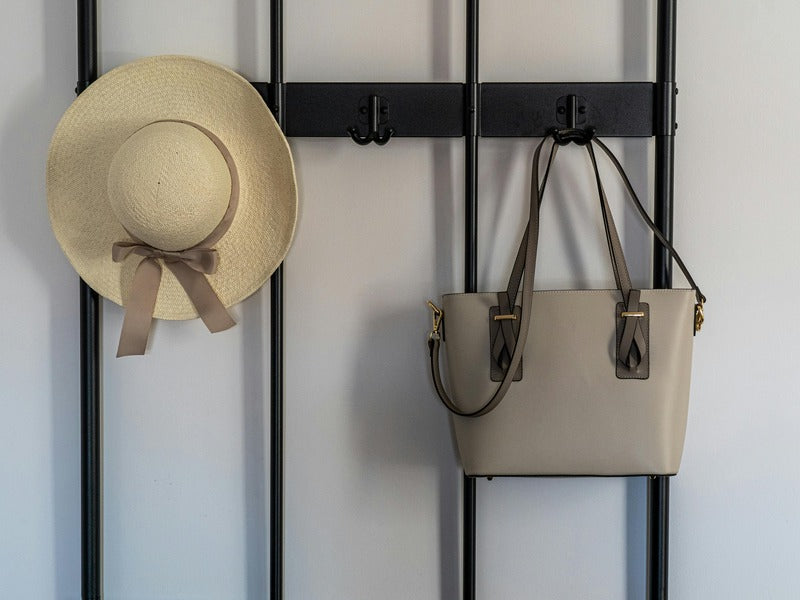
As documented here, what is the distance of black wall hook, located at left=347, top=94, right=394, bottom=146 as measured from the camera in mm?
807

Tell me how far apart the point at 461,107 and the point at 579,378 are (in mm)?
361

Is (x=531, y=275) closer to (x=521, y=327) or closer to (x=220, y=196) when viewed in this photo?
(x=521, y=327)

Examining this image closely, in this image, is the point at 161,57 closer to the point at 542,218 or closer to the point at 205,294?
the point at 205,294

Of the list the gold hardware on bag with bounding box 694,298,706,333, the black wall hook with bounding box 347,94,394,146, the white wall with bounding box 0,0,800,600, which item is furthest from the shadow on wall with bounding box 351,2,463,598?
the gold hardware on bag with bounding box 694,298,706,333

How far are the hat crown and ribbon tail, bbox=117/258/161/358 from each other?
0.18ft

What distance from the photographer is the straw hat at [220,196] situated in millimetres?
795

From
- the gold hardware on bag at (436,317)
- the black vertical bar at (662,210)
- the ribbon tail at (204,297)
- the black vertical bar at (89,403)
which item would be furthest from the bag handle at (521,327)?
the black vertical bar at (89,403)

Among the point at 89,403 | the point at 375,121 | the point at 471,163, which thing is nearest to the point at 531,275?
the point at 471,163

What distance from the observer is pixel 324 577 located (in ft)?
2.89

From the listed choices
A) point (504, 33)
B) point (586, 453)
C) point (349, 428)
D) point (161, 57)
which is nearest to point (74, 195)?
point (161, 57)

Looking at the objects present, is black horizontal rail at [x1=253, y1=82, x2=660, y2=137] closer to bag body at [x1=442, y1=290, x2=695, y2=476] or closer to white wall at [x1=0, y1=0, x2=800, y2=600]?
white wall at [x1=0, y1=0, x2=800, y2=600]

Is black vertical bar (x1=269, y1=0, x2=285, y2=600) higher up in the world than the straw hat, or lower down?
lower down

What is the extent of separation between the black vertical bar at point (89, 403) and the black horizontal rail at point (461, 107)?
23cm

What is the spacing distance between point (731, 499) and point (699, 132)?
48cm
